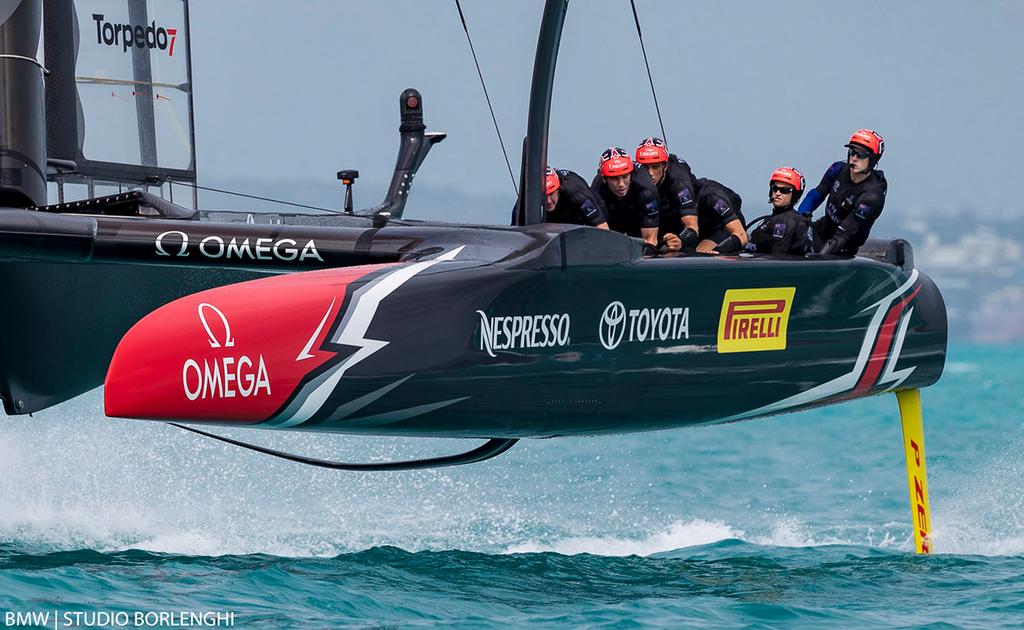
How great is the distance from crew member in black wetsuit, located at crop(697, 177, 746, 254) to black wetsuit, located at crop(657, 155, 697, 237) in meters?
0.05

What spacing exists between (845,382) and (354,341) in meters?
2.36

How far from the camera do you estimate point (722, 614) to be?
177 inches

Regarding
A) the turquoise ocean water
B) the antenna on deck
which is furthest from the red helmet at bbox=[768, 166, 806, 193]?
the antenna on deck

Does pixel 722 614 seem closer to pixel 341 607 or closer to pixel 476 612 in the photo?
pixel 476 612

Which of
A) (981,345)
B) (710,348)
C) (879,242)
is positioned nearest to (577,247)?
(710,348)

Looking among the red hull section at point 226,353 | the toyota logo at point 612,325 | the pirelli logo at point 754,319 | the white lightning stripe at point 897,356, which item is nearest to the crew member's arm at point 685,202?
the pirelli logo at point 754,319

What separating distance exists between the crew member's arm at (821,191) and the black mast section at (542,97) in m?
1.95

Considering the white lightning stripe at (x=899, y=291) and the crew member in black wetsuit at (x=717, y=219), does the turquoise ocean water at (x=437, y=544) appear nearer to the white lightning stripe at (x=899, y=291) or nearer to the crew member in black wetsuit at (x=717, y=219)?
the white lightning stripe at (x=899, y=291)

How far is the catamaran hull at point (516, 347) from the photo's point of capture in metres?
3.99

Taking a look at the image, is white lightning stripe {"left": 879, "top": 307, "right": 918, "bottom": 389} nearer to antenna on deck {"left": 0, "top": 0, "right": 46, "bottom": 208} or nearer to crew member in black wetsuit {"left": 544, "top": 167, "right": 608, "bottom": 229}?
crew member in black wetsuit {"left": 544, "top": 167, "right": 608, "bottom": 229}

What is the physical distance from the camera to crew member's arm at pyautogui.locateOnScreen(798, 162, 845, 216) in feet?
20.8

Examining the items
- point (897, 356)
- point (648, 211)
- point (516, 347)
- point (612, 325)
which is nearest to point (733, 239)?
point (648, 211)

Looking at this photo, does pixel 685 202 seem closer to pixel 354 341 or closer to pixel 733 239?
pixel 733 239

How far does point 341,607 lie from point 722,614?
117cm
